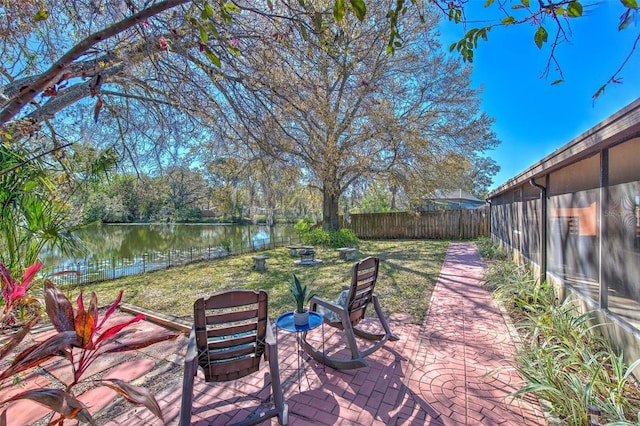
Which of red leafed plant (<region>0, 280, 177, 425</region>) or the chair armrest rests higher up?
red leafed plant (<region>0, 280, 177, 425</region>)

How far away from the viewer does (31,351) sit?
3.56 feet

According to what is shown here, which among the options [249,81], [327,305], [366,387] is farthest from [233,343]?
[249,81]

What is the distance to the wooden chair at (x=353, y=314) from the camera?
2822mm

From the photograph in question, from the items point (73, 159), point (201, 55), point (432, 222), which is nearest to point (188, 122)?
point (201, 55)

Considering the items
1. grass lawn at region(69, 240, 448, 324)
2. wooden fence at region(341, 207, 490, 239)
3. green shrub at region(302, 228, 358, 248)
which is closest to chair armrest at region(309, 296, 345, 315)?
grass lawn at region(69, 240, 448, 324)

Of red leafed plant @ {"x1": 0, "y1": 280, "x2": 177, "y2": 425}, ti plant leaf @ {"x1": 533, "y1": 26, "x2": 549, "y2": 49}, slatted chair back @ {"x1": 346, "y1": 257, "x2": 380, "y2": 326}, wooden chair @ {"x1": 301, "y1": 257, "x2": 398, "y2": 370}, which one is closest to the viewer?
red leafed plant @ {"x1": 0, "y1": 280, "x2": 177, "y2": 425}

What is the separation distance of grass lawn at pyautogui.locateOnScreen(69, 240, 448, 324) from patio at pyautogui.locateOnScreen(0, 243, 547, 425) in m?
0.95

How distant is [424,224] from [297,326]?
13.0m

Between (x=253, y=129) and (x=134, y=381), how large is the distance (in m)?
3.62

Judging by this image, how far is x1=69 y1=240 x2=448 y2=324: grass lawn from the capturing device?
195 inches

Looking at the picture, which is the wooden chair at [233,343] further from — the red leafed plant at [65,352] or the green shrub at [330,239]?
the green shrub at [330,239]

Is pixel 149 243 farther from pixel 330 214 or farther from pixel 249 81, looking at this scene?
pixel 249 81

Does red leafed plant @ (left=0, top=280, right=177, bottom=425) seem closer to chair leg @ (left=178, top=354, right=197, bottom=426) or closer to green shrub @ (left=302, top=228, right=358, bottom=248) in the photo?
chair leg @ (left=178, top=354, right=197, bottom=426)

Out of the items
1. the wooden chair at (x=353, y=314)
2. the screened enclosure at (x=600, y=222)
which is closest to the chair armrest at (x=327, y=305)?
the wooden chair at (x=353, y=314)
